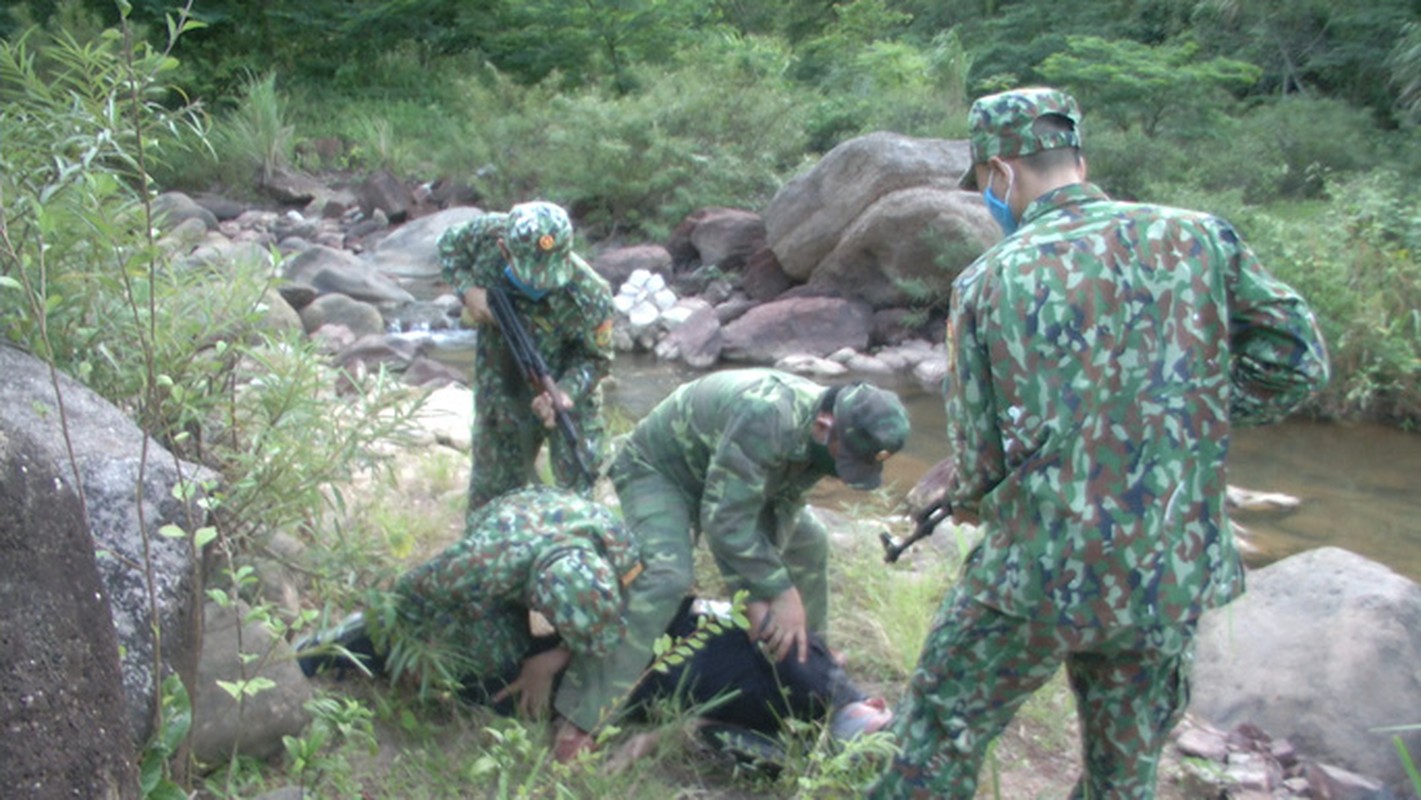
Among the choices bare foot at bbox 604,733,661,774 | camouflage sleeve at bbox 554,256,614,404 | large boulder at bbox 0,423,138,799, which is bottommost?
bare foot at bbox 604,733,661,774

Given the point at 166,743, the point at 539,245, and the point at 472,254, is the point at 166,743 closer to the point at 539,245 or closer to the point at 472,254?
the point at 539,245

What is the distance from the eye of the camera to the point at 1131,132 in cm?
1474

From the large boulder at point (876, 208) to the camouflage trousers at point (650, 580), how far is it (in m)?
8.44

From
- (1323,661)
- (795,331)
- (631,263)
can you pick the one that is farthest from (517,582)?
(631,263)

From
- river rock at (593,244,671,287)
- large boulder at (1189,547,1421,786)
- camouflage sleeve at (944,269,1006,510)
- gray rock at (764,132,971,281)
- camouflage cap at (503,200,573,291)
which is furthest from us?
river rock at (593,244,671,287)

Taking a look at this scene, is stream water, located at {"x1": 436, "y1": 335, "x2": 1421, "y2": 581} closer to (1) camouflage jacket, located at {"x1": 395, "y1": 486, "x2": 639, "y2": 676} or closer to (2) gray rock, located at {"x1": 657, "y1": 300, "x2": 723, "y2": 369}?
(2) gray rock, located at {"x1": 657, "y1": 300, "x2": 723, "y2": 369}

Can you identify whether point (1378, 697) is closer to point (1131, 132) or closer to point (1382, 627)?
point (1382, 627)

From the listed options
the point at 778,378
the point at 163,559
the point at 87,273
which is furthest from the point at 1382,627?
the point at 87,273

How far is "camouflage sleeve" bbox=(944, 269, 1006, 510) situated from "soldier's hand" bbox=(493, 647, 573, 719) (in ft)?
4.76

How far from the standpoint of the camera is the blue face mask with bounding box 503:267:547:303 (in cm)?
455

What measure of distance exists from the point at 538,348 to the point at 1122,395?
2616 millimetres

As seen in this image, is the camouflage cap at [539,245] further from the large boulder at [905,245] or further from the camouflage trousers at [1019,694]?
the large boulder at [905,245]

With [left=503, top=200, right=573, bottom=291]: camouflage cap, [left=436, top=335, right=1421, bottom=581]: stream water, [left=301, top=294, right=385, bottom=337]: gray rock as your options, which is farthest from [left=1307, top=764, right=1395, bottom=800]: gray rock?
[left=301, top=294, right=385, bottom=337]: gray rock

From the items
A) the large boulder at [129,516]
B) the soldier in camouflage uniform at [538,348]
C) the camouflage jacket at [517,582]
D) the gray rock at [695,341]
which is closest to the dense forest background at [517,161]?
the large boulder at [129,516]
